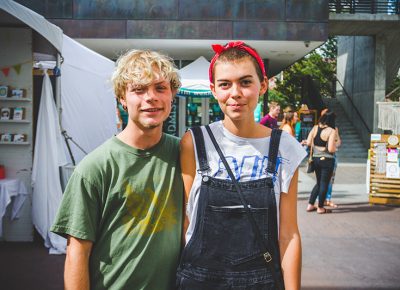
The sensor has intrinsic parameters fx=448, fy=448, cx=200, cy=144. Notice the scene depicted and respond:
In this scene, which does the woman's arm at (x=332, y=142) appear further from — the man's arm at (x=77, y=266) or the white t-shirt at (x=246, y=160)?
the man's arm at (x=77, y=266)

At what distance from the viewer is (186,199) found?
1.98 m

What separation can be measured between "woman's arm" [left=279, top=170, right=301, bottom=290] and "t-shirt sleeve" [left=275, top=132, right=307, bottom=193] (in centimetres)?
3

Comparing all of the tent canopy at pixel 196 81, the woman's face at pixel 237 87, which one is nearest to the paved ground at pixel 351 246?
the woman's face at pixel 237 87

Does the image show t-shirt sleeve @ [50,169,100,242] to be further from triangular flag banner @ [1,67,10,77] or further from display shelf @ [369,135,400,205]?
display shelf @ [369,135,400,205]

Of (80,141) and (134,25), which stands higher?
(134,25)

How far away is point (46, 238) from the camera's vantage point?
19.3 feet

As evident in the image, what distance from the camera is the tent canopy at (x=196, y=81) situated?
41.6 feet

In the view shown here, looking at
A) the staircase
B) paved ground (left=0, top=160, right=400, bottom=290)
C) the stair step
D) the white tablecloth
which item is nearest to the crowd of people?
paved ground (left=0, top=160, right=400, bottom=290)

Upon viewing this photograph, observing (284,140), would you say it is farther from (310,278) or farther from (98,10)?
(98,10)

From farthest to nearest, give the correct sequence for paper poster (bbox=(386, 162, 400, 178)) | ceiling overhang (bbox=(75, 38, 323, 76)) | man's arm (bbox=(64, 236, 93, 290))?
1. ceiling overhang (bbox=(75, 38, 323, 76))
2. paper poster (bbox=(386, 162, 400, 178))
3. man's arm (bbox=(64, 236, 93, 290))

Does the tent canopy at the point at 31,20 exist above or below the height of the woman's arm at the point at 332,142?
above

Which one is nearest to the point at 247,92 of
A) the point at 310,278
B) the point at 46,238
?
the point at 310,278

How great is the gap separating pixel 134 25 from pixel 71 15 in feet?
6.46

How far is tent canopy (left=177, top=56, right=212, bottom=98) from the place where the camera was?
12.7m
